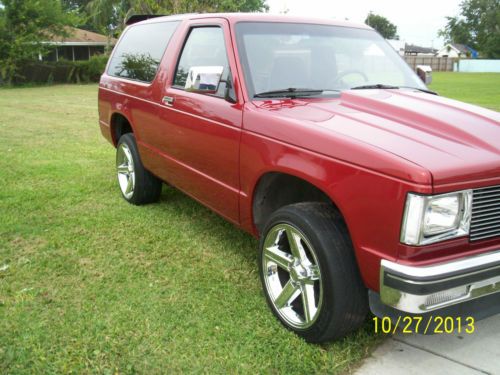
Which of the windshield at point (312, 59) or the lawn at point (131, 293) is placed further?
the windshield at point (312, 59)

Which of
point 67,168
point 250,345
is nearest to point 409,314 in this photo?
point 250,345

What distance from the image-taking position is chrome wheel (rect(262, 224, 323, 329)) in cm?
272

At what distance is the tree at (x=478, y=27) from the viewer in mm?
76625

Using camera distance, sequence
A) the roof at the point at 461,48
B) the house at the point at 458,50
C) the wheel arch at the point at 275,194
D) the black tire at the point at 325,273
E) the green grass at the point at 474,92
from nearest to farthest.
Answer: the black tire at the point at 325,273 < the wheel arch at the point at 275,194 < the green grass at the point at 474,92 < the house at the point at 458,50 < the roof at the point at 461,48

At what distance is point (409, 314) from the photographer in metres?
2.30

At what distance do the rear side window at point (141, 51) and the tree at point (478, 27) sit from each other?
8014cm

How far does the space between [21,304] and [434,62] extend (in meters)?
63.2

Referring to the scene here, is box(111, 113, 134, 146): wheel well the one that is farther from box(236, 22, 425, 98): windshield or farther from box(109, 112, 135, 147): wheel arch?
box(236, 22, 425, 98): windshield

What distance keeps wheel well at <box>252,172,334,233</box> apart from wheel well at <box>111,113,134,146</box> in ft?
9.07

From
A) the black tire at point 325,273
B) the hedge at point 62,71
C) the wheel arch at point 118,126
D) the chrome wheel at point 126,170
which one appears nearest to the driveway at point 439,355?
the black tire at point 325,273

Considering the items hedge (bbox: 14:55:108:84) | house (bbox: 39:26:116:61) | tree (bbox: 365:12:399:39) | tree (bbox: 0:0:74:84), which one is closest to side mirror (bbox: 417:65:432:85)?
tree (bbox: 0:0:74:84)

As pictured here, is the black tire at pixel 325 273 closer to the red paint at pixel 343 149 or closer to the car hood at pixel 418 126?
the red paint at pixel 343 149

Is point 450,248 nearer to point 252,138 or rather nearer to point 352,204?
point 352,204

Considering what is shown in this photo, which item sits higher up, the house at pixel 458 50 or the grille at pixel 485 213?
the house at pixel 458 50
